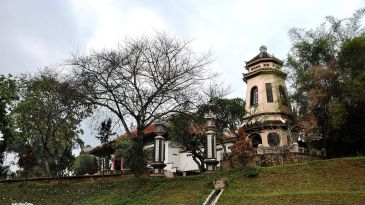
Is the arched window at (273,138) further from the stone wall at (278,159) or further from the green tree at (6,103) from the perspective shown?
the green tree at (6,103)

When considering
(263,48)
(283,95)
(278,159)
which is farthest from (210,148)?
(263,48)

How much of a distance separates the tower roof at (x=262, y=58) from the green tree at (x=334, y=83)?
7.32 m

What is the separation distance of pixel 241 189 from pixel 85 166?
20.4m

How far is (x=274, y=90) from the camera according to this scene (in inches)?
1367

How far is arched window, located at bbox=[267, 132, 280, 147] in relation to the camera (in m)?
33.0

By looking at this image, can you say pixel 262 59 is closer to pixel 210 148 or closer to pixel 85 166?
pixel 210 148

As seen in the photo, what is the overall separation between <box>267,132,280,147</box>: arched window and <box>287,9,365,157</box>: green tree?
5.03 meters

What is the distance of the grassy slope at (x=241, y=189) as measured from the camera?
56.8 ft

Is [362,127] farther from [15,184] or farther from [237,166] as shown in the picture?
[15,184]

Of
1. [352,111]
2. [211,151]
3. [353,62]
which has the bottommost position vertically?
[211,151]

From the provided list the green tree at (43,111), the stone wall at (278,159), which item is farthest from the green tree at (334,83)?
the green tree at (43,111)

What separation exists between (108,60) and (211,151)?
7588 mm

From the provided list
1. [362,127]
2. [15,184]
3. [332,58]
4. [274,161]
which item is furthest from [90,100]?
[362,127]

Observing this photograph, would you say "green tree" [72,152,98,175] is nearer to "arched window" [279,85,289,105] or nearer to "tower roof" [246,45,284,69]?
"tower roof" [246,45,284,69]
